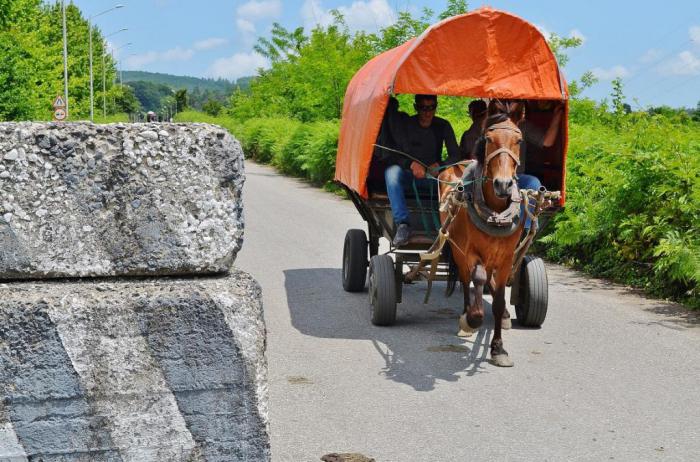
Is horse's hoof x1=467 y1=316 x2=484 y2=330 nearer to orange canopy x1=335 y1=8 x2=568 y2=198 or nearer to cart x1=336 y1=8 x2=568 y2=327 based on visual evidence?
cart x1=336 y1=8 x2=568 y2=327

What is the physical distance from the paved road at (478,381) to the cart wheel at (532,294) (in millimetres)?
139

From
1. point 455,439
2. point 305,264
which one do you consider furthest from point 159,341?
point 305,264

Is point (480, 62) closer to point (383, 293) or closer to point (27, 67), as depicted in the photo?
point (383, 293)

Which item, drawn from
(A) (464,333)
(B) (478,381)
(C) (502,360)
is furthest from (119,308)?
(A) (464,333)

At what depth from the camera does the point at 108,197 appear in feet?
5.62

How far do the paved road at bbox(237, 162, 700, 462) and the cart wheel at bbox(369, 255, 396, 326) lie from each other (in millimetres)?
129

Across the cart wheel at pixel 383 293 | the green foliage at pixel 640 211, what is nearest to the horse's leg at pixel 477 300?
the cart wheel at pixel 383 293

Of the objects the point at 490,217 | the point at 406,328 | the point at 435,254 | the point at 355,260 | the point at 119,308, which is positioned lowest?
the point at 406,328

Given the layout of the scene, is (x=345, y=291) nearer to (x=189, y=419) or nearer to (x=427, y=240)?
(x=427, y=240)

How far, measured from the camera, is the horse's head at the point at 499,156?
264 inches

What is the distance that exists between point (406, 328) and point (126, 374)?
23.4 feet

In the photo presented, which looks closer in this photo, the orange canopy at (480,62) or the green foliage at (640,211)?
the orange canopy at (480,62)

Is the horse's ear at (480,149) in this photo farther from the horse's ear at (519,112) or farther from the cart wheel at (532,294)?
the cart wheel at (532,294)

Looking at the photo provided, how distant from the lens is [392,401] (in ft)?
20.7
